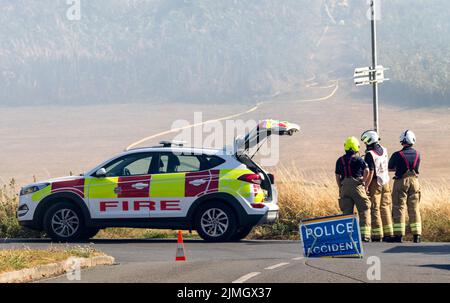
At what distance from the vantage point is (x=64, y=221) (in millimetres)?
20250

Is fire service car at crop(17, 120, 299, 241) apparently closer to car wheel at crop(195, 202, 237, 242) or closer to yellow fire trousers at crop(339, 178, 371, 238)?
car wheel at crop(195, 202, 237, 242)

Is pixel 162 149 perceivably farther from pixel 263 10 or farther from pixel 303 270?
pixel 263 10

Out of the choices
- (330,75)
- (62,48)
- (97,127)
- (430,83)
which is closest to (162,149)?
(97,127)

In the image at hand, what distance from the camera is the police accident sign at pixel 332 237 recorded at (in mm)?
15266

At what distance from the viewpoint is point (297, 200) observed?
2192cm

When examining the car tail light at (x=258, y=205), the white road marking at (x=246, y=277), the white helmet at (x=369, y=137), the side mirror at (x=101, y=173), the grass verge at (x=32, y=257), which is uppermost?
the white helmet at (x=369, y=137)

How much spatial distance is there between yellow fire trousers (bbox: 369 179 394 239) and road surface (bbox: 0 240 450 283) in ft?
2.76

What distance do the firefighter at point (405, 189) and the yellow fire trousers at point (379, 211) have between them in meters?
0.13

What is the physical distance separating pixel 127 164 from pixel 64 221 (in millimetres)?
1400

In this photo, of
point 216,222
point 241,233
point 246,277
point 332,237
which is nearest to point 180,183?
point 216,222

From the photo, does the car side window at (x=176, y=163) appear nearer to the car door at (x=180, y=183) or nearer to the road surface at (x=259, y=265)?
the car door at (x=180, y=183)

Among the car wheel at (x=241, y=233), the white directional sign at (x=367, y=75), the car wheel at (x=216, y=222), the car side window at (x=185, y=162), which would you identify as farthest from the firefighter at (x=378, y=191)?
the white directional sign at (x=367, y=75)

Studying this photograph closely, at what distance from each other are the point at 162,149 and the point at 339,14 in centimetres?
6816

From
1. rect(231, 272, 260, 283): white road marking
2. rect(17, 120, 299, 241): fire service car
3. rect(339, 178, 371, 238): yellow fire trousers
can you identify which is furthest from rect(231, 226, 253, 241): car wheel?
rect(231, 272, 260, 283): white road marking
